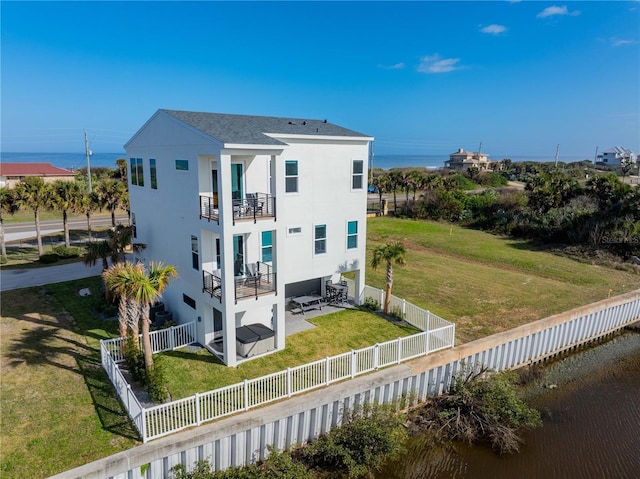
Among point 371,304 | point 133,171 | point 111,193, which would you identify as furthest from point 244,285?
point 111,193

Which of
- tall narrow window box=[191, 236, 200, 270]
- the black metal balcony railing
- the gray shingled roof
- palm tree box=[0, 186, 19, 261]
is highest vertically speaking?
the gray shingled roof

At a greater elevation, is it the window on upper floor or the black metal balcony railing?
the window on upper floor

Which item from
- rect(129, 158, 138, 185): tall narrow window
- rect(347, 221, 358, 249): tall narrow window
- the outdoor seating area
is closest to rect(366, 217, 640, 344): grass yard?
the outdoor seating area

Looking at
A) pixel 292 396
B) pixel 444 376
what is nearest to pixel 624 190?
pixel 444 376

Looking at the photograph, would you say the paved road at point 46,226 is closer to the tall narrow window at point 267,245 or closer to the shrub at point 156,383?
the tall narrow window at point 267,245

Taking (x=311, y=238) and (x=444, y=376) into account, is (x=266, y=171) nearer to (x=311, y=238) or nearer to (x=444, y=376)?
(x=311, y=238)

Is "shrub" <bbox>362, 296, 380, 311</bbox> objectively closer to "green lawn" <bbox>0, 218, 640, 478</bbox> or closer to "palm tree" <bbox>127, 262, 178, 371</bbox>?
"green lawn" <bbox>0, 218, 640, 478</bbox>
